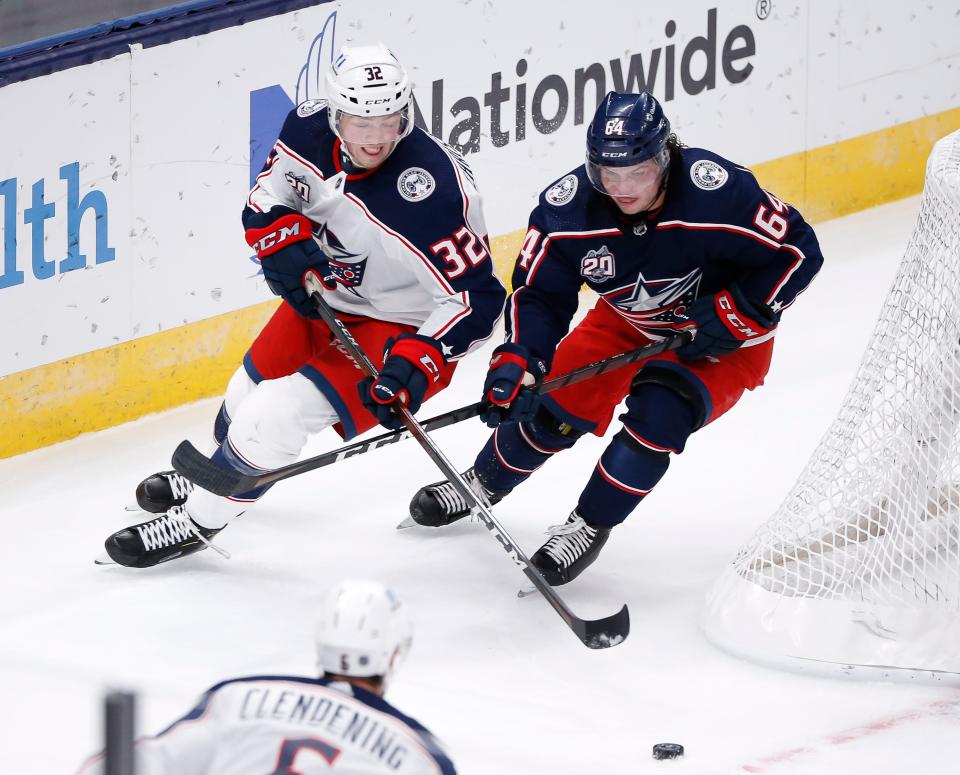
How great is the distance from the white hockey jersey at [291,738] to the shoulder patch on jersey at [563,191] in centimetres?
170

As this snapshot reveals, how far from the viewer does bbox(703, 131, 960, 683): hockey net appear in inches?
127

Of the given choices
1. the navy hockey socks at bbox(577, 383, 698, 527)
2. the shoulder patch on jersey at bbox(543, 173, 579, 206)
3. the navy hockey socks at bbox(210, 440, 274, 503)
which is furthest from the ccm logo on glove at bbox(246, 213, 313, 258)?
the navy hockey socks at bbox(577, 383, 698, 527)

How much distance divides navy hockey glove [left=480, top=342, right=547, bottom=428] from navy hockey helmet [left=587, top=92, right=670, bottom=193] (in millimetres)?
380

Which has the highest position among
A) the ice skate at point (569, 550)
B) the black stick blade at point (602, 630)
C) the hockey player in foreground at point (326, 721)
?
the ice skate at point (569, 550)

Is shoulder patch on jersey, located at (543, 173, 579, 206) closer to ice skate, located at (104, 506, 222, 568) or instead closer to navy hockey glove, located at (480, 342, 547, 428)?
navy hockey glove, located at (480, 342, 547, 428)

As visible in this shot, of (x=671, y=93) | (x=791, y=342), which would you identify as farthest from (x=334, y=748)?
(x=671, y=93)

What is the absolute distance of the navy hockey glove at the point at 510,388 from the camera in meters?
3.41

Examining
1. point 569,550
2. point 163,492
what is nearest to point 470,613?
point 569,550

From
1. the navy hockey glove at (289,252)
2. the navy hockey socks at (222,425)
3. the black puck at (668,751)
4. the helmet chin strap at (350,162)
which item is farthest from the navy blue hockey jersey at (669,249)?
the black puck at (668,751)

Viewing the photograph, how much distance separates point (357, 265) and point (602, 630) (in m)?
0.96

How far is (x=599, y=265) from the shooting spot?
3498 mm

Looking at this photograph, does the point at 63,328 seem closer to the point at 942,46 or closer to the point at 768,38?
the point at 768,38

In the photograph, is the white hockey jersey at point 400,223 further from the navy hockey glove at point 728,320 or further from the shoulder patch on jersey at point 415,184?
the navy hockey glove at point 728,320

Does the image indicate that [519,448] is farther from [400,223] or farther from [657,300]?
[400,223]
